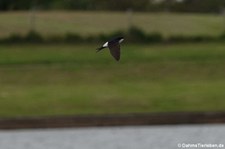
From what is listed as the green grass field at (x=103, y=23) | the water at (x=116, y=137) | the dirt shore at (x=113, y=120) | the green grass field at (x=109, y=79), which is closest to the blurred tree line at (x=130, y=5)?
the green grass field at (x=103, y=23)

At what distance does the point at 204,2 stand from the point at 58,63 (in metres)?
8.18

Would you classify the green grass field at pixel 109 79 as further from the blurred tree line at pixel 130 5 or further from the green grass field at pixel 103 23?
the blurred tree line at pixel 130 5

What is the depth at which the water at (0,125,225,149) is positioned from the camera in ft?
46.5

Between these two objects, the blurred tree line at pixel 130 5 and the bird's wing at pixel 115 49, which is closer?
the bird's wing at pixel 115 49

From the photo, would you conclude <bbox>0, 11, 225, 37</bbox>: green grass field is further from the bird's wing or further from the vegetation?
the bird's wing

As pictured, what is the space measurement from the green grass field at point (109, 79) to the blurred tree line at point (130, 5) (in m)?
4.06

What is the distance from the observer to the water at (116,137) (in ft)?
46.5

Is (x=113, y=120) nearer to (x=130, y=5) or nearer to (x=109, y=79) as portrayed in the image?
(x=109, y=79)

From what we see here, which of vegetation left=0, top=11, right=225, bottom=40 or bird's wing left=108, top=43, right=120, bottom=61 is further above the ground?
bird's wing left=108, top=43, right=120, bottom=61

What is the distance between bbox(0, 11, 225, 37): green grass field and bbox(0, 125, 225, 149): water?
7.47m

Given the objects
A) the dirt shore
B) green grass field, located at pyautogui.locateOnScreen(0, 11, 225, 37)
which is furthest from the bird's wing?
green grass field, located at pyautogui.locateOnScreen(0, 11, 225, 37)

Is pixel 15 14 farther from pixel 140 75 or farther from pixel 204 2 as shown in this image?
pixel 140 75

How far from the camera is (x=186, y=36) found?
23.2 m

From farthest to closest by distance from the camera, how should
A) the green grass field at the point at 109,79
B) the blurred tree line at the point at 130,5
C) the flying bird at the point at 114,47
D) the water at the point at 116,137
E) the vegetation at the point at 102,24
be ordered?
1. the blurred tree line at the point at 130,5
2. the vegetation at the point at 102,24
3. the green grass field at the point at 109,79
4. the water at the point at 116,137
5. the flying bird at the point at 114,47
